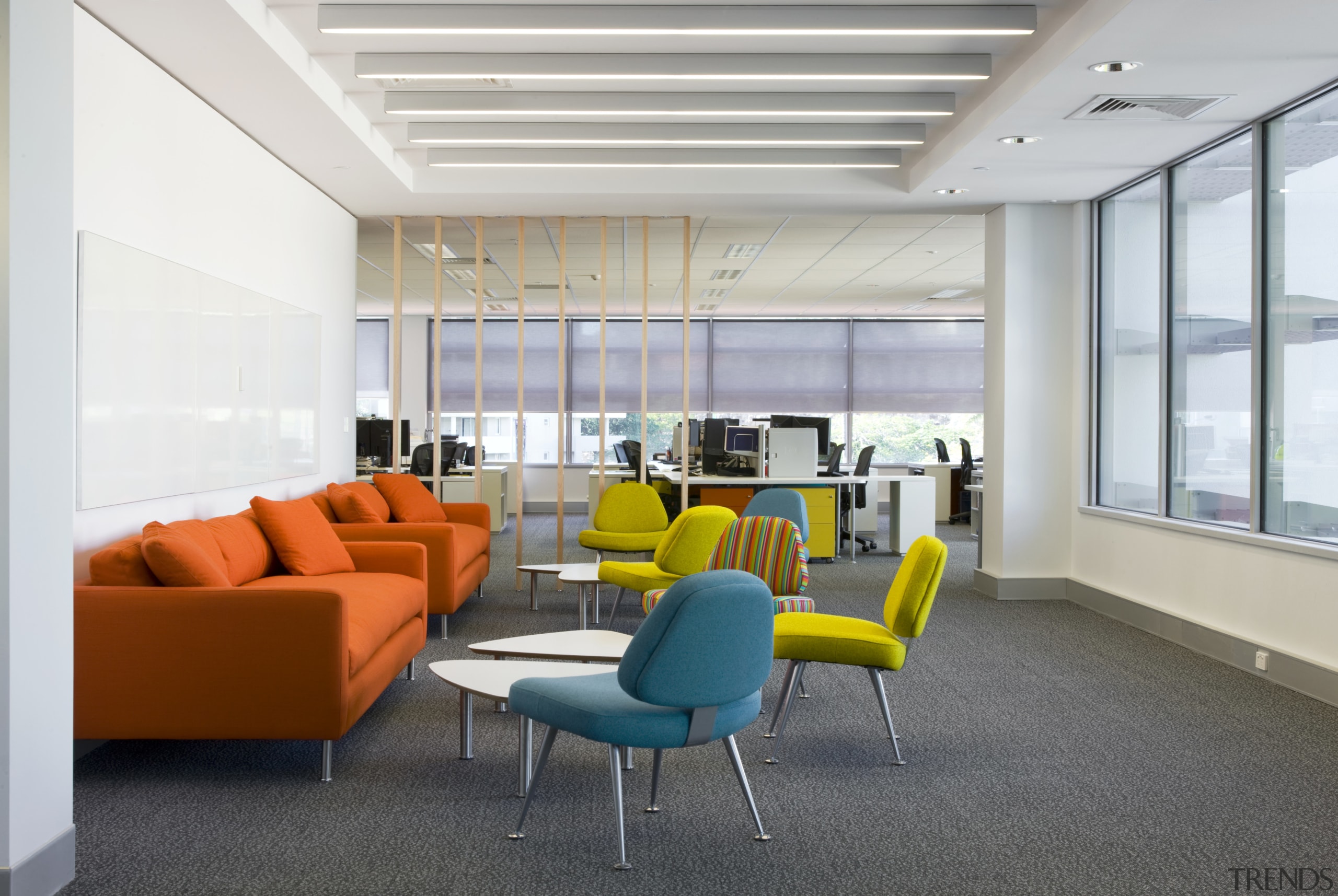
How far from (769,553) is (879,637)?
3.52 ft

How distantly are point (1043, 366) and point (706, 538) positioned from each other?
3314 mm

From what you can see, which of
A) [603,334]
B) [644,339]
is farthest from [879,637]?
[644,339]

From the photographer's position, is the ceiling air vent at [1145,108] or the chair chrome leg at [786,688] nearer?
the chair chrome leg at [786,688]

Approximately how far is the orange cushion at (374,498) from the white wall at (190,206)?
391 millimetres

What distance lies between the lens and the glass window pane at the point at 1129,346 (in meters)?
6.29

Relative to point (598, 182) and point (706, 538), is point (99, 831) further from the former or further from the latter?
point (598, 182)

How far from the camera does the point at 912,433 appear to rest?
1432cm

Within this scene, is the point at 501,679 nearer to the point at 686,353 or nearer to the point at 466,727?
the point at 466,727

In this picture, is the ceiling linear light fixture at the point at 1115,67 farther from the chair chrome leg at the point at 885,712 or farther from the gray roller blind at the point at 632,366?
the gray roller blind at the point at 632,366

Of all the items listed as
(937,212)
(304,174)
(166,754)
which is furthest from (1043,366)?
(166,754)

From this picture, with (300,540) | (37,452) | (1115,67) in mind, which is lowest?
(300,540)

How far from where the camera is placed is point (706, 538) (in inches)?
213

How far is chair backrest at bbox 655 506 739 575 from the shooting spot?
5.41 m

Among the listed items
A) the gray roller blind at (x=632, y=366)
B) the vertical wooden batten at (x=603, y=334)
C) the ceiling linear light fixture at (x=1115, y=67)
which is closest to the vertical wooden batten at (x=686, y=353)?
the vertical wooden batten at (x=603, y=334)
